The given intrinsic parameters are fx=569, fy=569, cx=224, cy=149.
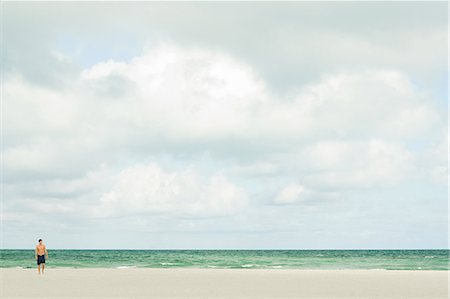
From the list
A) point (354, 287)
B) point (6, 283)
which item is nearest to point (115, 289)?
point (6, 283)

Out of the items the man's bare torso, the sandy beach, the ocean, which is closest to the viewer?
the sandy beach

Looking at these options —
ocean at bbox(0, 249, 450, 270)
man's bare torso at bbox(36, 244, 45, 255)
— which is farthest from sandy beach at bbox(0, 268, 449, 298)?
ocean at bbox(0, 249, 450, 270)

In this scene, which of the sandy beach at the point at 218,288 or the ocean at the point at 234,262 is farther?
the ocean at the point at 234,262

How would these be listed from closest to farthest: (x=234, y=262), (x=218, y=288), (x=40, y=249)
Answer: (x=218, y=288)
(x=40, y=249)
(x=234, y=262)

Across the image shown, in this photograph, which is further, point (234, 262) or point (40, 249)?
point (234, 262)

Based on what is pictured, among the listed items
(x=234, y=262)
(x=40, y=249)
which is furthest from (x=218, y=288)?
(x=234, y=262)

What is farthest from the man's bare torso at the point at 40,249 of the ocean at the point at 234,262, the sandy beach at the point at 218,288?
the ocean at the point at 234,262

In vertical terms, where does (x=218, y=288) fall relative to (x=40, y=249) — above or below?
below

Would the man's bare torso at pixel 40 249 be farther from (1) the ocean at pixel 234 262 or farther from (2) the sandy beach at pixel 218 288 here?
(1) the ocean at pixel 234 262

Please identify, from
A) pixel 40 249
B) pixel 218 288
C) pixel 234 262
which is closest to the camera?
pixel 218 288

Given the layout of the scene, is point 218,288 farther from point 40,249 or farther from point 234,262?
point 234,262

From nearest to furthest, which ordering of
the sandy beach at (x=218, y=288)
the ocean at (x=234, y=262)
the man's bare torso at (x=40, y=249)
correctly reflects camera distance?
1. the sandy beach at (x=218, y=288)
2. the man's bare torso at (x=40, y=249)
3. the ocean at (x=234, y=262)

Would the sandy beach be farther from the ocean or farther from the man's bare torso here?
the ocean

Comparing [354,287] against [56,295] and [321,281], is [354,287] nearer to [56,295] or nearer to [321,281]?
[321,281]
